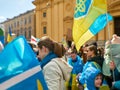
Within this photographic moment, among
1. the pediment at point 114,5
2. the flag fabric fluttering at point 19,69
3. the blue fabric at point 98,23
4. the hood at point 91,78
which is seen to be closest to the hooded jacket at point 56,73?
the hood at point 91,78

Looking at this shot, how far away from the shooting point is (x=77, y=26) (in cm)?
584

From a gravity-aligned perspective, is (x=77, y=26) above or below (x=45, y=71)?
above

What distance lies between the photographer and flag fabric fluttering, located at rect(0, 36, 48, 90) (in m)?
2.06

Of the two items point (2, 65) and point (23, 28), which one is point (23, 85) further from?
point (23, 28)

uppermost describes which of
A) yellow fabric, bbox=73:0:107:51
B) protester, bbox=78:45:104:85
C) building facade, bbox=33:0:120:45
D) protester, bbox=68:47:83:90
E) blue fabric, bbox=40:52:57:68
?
building facade, bbox=33:0:120:45

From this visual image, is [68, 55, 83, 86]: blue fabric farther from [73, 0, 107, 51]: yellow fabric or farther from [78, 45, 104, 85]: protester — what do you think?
[73, 0, 107, 51]: yellow fabric

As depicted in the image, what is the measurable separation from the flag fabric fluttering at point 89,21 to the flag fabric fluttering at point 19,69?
3.43 meters

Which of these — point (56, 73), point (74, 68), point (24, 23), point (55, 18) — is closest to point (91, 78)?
point (56, 73)

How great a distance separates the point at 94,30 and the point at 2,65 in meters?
3.81

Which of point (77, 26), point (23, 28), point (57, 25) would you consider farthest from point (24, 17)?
point (77, 26)

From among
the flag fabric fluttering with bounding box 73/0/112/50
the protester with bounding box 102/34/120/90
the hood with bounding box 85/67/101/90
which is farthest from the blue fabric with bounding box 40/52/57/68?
the flag fabric fluttering with bounding box 73/0/112/50

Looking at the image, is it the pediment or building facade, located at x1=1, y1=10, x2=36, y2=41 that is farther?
building facade, located at x1=1, y1=10, x2=36, y2=41

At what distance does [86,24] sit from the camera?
573 centimetres

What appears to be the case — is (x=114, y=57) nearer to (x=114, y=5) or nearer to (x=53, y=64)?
(x=53, y=64)
